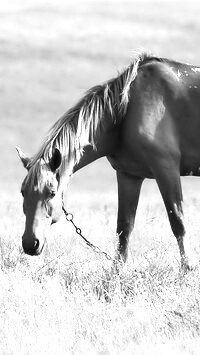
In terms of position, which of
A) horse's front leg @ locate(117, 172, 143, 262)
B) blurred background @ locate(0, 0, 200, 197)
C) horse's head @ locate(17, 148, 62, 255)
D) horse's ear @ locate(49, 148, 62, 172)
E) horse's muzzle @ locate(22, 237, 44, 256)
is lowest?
blurred background @ locate(0, 0, 200, 197)

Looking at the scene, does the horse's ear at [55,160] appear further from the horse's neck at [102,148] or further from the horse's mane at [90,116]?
the horse's neck at [102,148]

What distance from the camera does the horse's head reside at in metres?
6.49

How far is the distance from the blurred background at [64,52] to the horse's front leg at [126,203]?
2781 cm

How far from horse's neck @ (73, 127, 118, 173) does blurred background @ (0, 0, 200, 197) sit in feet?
92.8

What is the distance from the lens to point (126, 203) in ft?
25.0

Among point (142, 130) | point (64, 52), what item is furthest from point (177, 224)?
point (64, 52)

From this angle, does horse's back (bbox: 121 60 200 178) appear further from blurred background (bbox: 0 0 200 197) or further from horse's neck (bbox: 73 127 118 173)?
blurred background (bbox: 0 0 200 197)

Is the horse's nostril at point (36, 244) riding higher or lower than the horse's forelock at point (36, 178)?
lower

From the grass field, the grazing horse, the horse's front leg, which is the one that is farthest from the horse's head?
the horse's front leg

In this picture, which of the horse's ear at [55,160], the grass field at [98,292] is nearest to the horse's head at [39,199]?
the horse's ear at [55,160]

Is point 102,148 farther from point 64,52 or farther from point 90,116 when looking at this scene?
point 64,52

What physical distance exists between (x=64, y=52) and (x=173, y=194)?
35.3 meters

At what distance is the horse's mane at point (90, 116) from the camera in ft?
22.4

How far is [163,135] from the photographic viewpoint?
23.4ft
